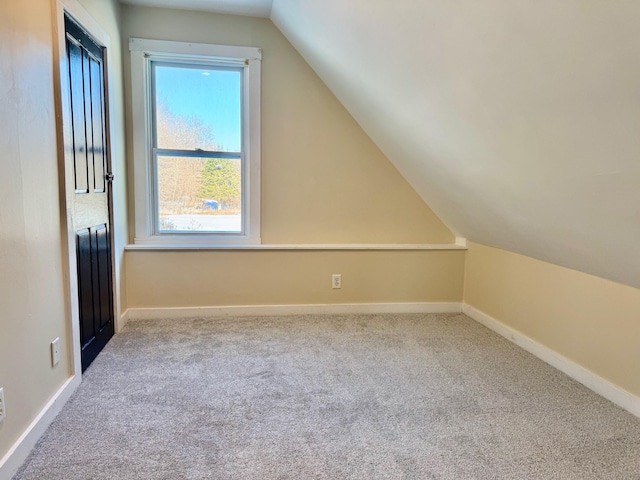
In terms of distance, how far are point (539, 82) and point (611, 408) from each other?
1696 mm

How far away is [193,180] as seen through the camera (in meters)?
3.05

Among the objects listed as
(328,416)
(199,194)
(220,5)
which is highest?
(220,5)

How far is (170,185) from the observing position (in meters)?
3.03

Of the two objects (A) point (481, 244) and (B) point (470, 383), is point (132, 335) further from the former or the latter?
(A) point (481, 244)

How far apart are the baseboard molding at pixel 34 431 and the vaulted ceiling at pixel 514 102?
2215 millimetres

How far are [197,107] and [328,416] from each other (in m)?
2.49

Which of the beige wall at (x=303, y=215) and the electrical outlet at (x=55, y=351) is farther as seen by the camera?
the beige wall at (x=303, y=215)

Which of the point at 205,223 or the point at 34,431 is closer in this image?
the point at 34,431

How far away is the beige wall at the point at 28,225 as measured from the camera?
1.36 metres

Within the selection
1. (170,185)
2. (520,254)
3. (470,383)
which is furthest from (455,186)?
(170,185)

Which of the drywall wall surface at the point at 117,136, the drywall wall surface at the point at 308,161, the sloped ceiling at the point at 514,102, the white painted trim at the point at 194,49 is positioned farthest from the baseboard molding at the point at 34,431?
the white painted trim at the point at 194,49

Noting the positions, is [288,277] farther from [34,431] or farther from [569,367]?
[569,367]

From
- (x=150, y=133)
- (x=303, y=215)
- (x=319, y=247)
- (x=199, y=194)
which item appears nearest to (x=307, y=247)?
(x=319, y=247)

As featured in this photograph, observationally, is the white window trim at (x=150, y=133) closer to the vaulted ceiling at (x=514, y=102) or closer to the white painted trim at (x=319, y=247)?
the white painted trim at (x=319, y=247)
